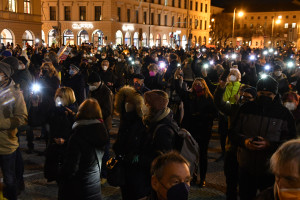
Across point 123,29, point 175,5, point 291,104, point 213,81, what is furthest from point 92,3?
point 291,104

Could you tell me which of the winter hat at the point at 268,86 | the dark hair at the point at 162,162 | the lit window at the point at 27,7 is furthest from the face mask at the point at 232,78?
the lit window at the point at 27,7

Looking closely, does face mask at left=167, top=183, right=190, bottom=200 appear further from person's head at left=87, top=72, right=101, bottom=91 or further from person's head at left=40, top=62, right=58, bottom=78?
person's head at left=40, top=62, right=58, bottom=78

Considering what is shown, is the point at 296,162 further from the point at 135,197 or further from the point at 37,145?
the point at 37,145

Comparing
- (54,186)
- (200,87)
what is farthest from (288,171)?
(54,186)

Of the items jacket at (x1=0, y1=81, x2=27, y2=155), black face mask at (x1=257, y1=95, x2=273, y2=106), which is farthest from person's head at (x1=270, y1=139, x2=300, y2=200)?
jacket at (x1=0, y1=81, x2=27, y2=155)

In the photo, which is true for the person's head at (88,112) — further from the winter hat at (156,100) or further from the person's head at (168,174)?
the person's head at (168,174)

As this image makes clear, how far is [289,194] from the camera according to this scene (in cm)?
212

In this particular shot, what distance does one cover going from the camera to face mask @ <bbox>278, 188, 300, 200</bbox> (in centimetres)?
209

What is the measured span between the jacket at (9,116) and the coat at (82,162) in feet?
3.94

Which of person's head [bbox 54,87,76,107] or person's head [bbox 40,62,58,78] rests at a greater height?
person's head [bbox 40,62,58,78]

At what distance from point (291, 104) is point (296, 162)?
12.8 feet

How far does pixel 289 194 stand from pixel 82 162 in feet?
7.90

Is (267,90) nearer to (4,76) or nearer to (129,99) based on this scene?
(129,99)

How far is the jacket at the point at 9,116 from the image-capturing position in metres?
4.80
